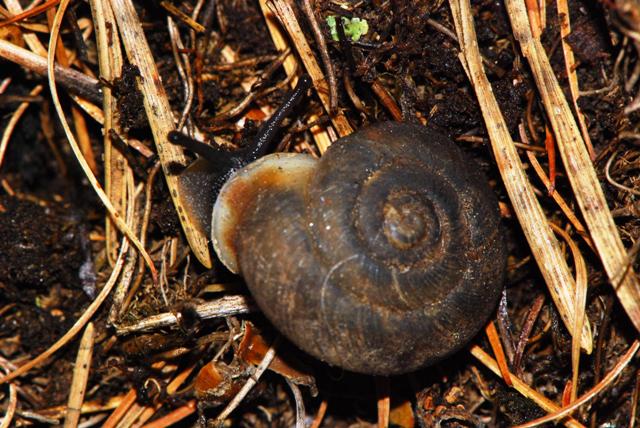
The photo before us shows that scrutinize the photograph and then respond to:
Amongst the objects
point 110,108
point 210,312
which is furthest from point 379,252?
point 110,108

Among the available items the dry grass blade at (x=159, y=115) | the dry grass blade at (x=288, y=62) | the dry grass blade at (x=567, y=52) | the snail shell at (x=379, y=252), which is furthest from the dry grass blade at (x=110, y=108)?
the dry grass blade at (x=567, y=52)

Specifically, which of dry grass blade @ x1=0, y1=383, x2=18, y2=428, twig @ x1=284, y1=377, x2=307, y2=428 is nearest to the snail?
twig @ x1=284, y1=377, x2=307, y2=428

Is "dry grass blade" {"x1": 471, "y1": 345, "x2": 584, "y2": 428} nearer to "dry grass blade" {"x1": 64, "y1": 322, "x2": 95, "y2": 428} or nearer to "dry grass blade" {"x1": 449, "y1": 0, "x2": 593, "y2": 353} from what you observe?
"dry grass blade" {"x1": 449, "y1": 0, "x2": 593, "y2": 353}

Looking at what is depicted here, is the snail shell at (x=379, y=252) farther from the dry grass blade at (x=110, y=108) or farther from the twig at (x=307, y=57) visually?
the dry grass blade at (x=110, y=108)

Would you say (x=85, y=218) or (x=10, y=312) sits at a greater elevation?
(x=85, y=218)

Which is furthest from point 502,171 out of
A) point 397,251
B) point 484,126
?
point 397,251

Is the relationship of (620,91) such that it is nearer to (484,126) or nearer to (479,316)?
(484,126)

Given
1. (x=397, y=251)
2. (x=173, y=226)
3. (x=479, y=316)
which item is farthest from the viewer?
(x=173, y=226)
